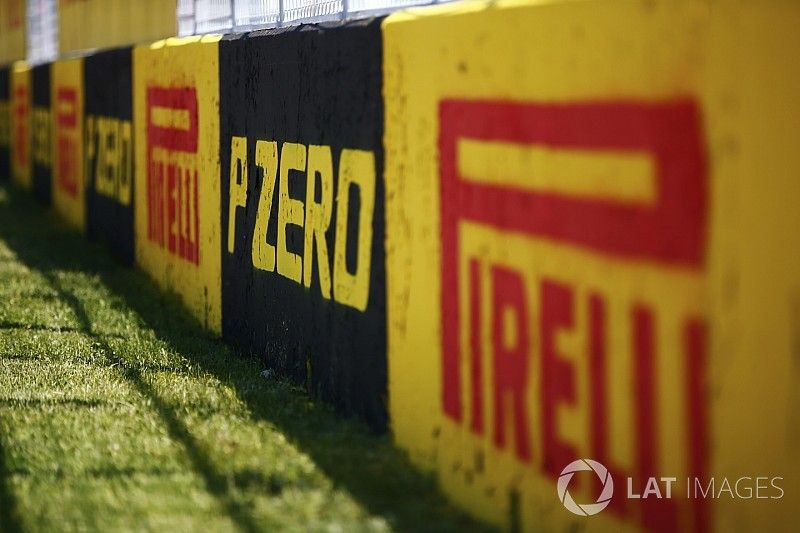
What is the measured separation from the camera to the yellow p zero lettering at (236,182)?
812cm

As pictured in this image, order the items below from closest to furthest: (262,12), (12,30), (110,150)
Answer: (262,12) → (110,150) → (12,30)

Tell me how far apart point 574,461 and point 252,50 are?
4.17 meters

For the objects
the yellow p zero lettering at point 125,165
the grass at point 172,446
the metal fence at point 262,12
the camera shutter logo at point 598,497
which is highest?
the metal fence at point 262,12

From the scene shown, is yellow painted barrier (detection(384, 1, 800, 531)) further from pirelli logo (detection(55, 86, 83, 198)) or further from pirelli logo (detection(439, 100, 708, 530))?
pirelli logo (detection(55, 86, 83, 198))

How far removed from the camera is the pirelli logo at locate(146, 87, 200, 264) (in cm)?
942

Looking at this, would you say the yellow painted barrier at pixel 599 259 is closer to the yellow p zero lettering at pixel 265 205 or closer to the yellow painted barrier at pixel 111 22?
the yellow p zero lettering at pixel 265 205

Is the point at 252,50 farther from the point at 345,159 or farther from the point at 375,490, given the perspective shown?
the point at 375,490

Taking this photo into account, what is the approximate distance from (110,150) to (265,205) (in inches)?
Answer: 212

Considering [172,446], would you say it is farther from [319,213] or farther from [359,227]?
[319,213]

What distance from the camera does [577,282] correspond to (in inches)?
175

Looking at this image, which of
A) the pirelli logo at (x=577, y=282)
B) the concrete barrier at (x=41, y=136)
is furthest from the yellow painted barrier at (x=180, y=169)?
the concrete barrier at (x=41, y=136)

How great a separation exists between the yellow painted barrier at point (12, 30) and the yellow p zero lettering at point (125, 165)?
1135 cm

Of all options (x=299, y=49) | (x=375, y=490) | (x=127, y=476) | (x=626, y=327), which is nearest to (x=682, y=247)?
(x=626, y=327)

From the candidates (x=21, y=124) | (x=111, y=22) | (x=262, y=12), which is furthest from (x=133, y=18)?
(x=21, y=124)
